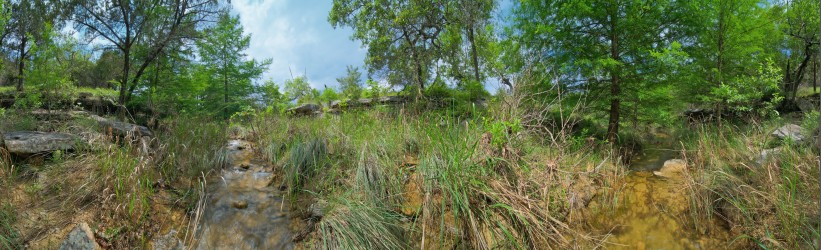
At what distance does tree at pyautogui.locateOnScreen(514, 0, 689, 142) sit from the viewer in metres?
8.02

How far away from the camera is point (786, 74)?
1730cm

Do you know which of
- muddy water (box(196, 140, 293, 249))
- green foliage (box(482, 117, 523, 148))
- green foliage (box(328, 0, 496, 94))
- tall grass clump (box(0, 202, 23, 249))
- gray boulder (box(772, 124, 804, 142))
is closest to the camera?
green foliage (box(482, 117, 523, 148))

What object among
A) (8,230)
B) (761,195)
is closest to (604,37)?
(761,195)

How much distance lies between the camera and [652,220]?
16.1 feet

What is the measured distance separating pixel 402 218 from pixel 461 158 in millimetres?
922

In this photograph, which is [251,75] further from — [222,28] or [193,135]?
[193,135]

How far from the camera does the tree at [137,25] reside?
11477 mm

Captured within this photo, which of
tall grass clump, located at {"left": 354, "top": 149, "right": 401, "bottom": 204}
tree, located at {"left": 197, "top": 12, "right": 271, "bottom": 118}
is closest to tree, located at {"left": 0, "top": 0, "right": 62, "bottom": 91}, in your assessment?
tree, located at {"left": 197, "top": 12, "right": 271, "bottom": 118}

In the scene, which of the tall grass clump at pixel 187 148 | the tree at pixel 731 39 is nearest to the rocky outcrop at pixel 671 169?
the tree at pixel 731 39

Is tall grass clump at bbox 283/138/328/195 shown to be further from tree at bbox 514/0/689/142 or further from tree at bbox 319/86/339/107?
tree at bbox 319/86/339/107

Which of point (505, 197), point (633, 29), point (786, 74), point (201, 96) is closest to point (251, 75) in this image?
point (201, 96)

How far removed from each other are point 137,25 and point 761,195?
53.6ft

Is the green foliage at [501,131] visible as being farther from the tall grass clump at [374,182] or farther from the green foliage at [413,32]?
the green foliage at [413,32]

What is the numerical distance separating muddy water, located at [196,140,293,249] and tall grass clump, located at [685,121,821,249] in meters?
4.74
